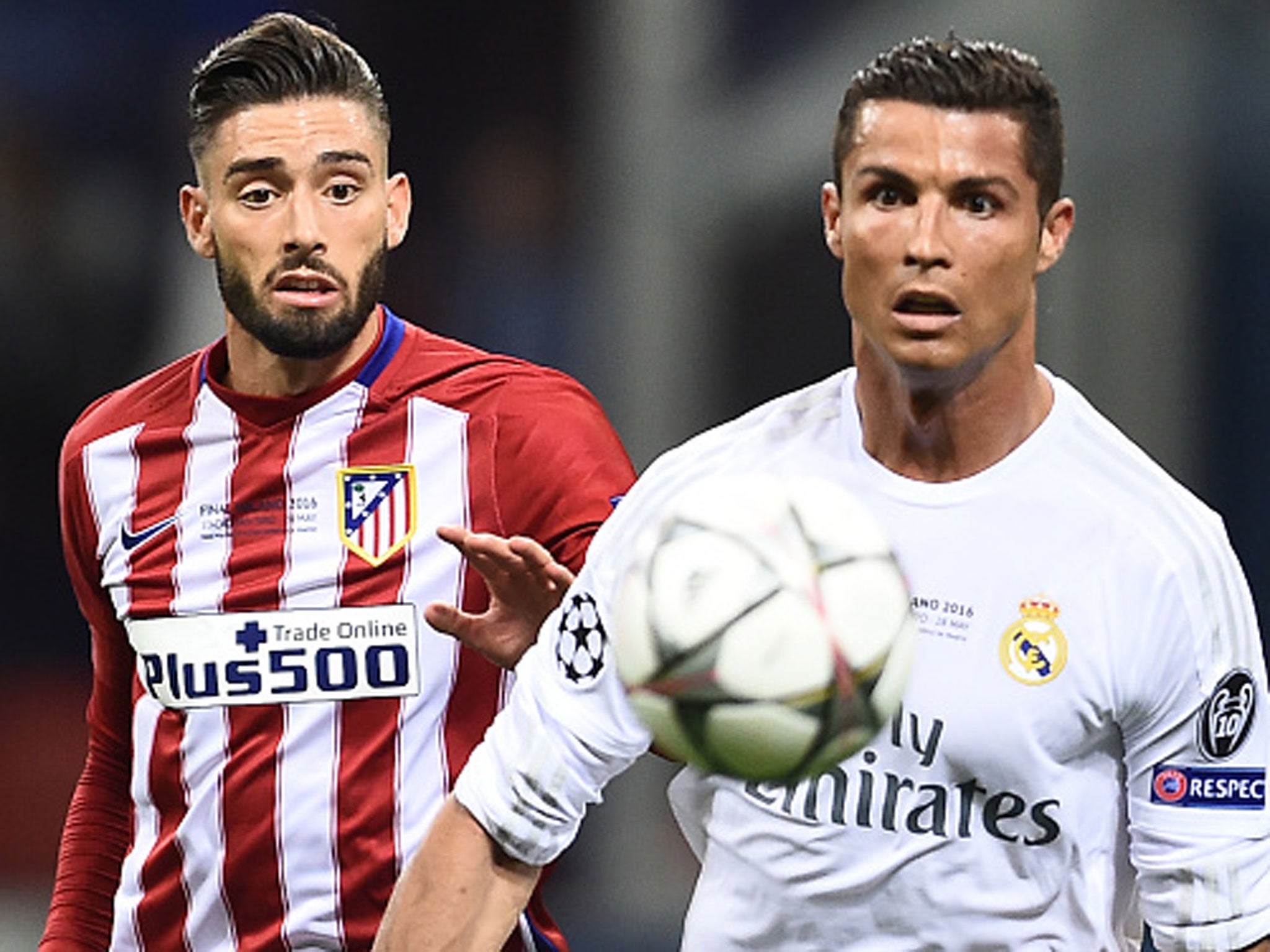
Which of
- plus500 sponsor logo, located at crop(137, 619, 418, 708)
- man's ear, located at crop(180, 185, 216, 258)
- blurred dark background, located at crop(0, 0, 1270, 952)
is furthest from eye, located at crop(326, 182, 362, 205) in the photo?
blurred dark background, located at crop(0, 0, 1270, 952)

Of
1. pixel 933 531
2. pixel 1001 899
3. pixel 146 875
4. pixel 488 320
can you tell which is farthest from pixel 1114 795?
pixel 488 320

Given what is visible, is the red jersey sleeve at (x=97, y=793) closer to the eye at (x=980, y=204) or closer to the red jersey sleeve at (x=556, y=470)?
the red jersey sleeve at (x=556, y=470)

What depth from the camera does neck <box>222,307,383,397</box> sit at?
11.0 feet

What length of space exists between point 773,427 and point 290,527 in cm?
83

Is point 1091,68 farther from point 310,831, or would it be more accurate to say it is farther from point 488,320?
point 310,831

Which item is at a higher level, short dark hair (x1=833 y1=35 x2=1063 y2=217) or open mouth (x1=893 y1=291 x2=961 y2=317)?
short dark hair (x1=833 y1=35 x2=1063 y2=217)

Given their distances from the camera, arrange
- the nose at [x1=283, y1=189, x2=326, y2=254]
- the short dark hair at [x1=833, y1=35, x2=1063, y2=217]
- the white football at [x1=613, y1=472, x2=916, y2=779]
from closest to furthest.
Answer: the white football at [x1=613, y1=472, x2=916, y2=779], the short dark hair at [x1=833, y1=35, x2=1063, y2=217], the nose at [x1=283, y1=189, x2=326, y2=254]

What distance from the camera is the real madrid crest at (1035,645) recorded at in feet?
8.54

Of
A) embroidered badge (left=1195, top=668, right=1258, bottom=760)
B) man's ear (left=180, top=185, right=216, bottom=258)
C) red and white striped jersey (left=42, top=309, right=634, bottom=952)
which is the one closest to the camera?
embroidered badge (left=1195, top=668, right=1258, bottom=760)

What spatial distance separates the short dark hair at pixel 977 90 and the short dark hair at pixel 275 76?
0.97 meters

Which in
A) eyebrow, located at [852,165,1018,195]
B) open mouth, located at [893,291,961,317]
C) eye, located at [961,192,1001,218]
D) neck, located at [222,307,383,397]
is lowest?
neck, located at [222,307,383,397]

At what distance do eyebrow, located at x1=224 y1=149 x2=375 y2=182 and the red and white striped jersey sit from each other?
24cm

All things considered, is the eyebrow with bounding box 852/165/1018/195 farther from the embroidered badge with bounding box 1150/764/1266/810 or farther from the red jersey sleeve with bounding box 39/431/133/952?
the red jersey sleeve with bounding box 39/431/133/952

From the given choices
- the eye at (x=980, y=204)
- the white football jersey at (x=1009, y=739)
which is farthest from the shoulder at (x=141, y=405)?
the eye at (x=980, y=204)
